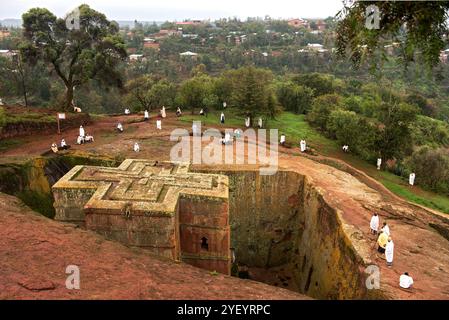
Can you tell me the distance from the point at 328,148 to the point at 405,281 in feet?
64.8

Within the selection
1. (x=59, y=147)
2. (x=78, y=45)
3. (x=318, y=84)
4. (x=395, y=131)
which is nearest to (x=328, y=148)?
(x=395, y=131)

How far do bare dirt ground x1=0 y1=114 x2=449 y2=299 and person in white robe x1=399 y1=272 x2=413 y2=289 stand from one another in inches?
5.8

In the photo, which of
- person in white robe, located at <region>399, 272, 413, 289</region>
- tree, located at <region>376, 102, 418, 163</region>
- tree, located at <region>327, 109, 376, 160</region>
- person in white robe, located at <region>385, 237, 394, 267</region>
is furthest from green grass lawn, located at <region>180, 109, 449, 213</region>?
person in white robe, located at <region>399, 272, 413, 289</region>

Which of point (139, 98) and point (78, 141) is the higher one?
point (139, 98)

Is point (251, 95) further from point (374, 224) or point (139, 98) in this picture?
point (374, 224)

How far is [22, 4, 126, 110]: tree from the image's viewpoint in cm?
2702

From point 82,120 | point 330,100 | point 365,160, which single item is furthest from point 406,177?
point 82,120

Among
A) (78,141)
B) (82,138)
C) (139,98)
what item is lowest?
(78,141)

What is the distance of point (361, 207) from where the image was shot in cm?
1592

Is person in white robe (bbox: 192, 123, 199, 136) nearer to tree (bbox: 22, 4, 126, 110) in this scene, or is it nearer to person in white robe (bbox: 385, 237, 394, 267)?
tree (bbox: 22, 4, 126, 110)

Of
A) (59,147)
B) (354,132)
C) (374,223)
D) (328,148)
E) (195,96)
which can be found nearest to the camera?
(374,223)

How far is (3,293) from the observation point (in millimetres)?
7840

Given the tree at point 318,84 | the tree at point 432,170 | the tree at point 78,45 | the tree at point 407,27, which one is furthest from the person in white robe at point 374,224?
the tree at point 318,84

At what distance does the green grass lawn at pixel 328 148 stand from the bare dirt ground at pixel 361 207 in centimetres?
230
